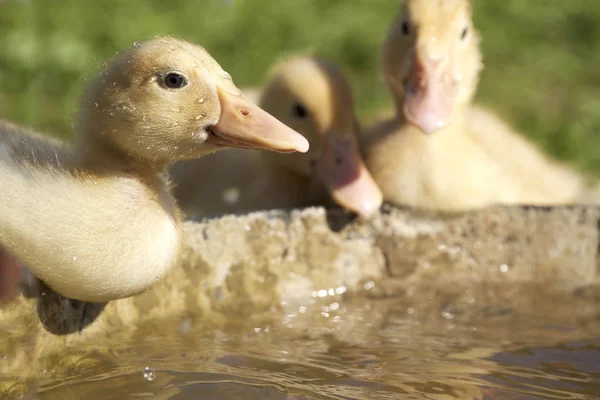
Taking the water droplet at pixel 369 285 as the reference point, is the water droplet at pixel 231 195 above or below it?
above

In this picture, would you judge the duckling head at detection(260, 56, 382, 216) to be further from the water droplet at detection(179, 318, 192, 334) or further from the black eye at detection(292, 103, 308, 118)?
the water droplet at detection(179, 318, 192, 334)

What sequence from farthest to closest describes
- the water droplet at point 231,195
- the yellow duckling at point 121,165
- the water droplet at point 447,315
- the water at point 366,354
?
1. the water droplet at point 231,195
2. the water droplet at point 447,315
3. the water at point 366,354
4. the yellow duckling at point 121,165

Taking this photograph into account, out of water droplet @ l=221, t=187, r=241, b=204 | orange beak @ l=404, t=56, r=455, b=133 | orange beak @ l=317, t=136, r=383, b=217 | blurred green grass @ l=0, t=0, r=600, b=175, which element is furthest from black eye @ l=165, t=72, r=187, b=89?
blurred green grass @ l=0, t=0, r=600, b=175

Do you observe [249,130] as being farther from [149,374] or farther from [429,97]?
[429,97]

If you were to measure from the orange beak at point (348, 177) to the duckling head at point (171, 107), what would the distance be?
914mm

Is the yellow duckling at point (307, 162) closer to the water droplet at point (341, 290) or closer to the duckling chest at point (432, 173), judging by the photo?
the duckling chest at point (432, 173)

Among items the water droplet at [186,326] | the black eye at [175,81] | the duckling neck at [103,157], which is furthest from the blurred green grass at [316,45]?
the black eye at [175,81]

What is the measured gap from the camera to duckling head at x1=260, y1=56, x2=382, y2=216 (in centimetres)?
373

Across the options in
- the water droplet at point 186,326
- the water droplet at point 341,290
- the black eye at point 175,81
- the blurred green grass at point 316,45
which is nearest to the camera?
the black eye at point 175,81

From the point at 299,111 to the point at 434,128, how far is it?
76cm

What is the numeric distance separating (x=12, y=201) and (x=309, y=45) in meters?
5.08

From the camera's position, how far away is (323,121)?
3955mm

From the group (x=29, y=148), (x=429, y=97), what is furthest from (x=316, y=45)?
(x=29, y=148)

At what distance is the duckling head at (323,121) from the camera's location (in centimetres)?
373
